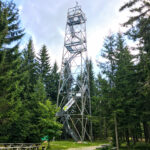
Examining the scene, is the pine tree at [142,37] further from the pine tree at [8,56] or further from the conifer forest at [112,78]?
the pine tree at [8,56]

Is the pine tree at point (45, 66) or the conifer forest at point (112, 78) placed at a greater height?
the pine tree at point (45, 66)

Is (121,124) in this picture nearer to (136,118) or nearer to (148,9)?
(136,118)

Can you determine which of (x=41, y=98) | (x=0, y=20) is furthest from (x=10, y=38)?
(x=41, y=98)

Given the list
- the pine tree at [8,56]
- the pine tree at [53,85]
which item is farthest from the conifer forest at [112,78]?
the pine tree at [53,85]

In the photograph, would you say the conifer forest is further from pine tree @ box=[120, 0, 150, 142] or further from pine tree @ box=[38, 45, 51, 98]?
pine tree @ box=[38, 45, 51, 98]

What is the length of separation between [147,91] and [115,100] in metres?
2.13

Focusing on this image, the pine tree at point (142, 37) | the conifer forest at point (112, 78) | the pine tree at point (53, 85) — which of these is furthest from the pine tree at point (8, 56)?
the pine tree at point (53, 85)

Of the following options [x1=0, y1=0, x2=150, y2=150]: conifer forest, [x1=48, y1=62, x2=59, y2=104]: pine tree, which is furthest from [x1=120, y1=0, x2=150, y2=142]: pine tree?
[x1=48, y1=62, x2=59, y2=104]: pine tree

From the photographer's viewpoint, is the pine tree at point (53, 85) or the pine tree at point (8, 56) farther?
the pine tree at point (53, 85)

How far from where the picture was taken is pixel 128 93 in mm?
10344

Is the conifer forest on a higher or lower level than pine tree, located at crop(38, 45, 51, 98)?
lower

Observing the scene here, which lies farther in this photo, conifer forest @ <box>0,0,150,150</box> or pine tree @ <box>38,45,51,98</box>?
pine tree @ <box>38,45,51,98</box>

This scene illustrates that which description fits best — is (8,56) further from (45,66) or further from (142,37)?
(45,66)

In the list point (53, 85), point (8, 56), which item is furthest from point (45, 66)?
point (8, 56)
